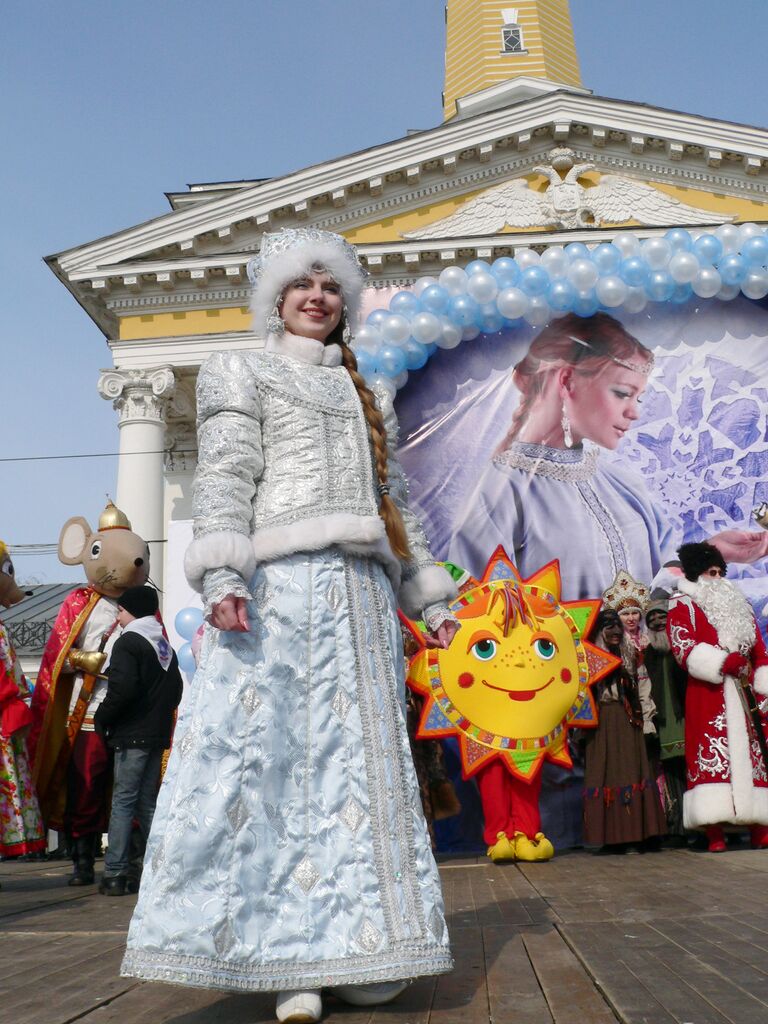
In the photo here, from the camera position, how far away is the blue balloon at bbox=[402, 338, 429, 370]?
8.27 m

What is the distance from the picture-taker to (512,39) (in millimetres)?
26156

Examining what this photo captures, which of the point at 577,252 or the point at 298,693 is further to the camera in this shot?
the point at 577,252

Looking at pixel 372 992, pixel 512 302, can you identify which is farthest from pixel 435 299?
pixel 372 992

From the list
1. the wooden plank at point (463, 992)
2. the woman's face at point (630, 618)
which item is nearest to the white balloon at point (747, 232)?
the woman's face at point (630, 618)

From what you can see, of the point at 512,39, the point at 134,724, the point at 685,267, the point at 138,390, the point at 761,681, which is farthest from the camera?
the point at 512,39

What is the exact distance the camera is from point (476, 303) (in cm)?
835

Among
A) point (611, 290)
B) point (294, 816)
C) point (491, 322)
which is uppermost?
point (611, 290)

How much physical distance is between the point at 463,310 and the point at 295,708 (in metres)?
5.77

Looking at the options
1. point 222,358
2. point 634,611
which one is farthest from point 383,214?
point 222,358

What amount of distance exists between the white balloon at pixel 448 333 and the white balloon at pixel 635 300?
1297 mm

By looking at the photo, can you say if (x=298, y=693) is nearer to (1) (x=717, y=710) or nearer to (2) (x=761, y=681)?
(1) (x=717, y=710)

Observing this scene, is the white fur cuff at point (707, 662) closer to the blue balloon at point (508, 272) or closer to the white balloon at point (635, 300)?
the white balloon at point (635, 300)

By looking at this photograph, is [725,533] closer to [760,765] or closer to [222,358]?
[760,765]

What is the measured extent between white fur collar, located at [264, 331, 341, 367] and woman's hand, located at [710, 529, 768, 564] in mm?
5398
